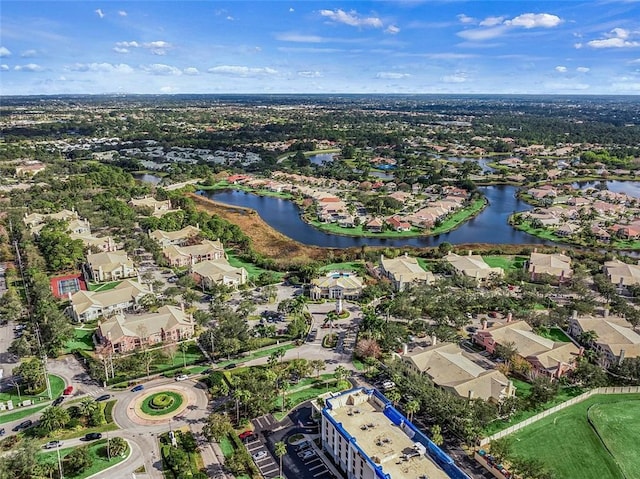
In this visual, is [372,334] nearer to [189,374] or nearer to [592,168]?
[189,374]

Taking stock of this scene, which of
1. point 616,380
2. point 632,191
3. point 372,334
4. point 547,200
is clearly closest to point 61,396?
point 372,334

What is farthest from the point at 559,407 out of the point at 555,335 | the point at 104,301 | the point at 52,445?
the point at 104,301

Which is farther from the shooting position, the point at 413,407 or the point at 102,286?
the point at 102,286

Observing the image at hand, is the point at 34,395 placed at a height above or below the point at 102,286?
below

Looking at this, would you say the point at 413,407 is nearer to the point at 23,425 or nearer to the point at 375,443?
the point at 375,443

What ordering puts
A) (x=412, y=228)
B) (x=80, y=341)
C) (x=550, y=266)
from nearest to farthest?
(x=80, y=341) < (x=550, y=266) < (x=412, y=228)

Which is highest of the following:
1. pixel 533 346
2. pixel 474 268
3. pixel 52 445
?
pixel 474 268

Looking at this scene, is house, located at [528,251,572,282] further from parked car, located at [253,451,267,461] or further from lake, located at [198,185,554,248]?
parked car, located at [253,451,267,461]
